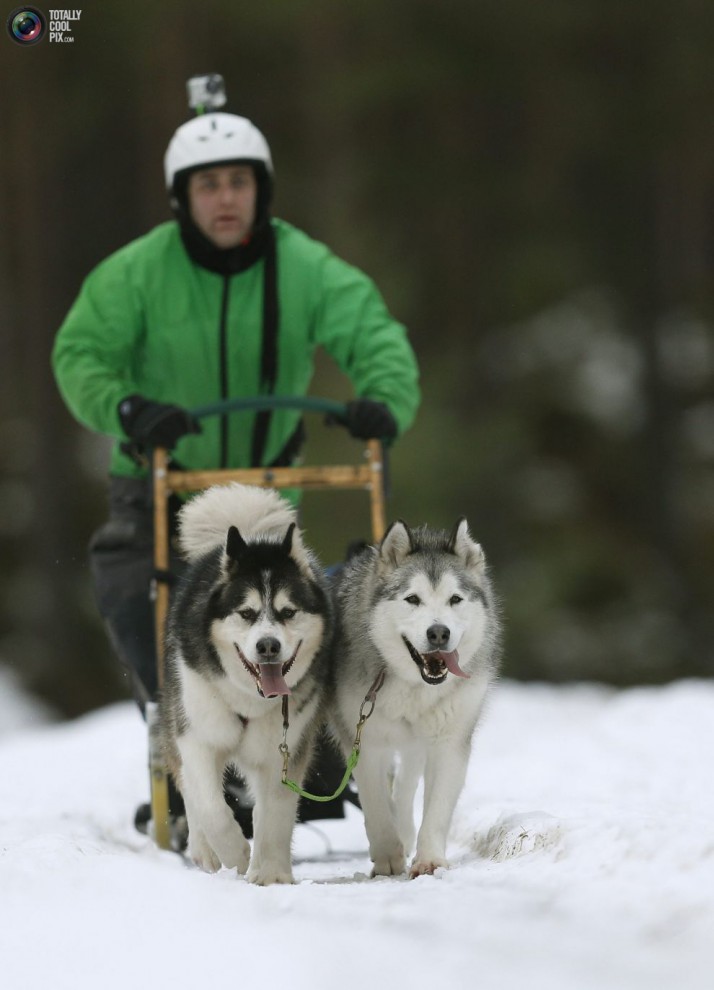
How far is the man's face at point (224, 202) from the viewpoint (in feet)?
18.1

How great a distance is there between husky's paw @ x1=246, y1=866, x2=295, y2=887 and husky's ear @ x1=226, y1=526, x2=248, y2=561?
33.8 inches

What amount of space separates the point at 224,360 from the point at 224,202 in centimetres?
60

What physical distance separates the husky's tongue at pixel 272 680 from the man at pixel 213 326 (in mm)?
1529

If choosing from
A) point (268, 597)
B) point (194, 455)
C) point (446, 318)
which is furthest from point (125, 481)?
point (446, 318)

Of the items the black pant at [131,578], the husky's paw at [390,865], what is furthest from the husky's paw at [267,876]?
the black pant at [131,578]

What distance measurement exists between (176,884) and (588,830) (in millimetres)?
1031

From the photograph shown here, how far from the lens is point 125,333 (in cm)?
548

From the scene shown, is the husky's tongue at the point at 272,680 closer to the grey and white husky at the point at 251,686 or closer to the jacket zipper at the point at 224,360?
the grey and white husky at the point at 251,686

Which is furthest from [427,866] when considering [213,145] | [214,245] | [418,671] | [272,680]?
[213,145]

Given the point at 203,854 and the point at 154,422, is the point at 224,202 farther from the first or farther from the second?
the point at 203,854

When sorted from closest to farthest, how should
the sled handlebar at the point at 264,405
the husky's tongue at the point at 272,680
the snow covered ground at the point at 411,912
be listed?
the snow covered ground at the point at 411,912, the husky's tongue at the point at 272,680, the sled handlebar at the point at 264,405

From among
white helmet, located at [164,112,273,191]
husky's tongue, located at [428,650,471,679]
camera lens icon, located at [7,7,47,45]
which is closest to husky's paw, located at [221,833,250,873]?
husky's tongue, located at [428,650,471,679]

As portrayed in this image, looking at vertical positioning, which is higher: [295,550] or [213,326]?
[213,326]

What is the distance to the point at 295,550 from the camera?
421 centimetres
